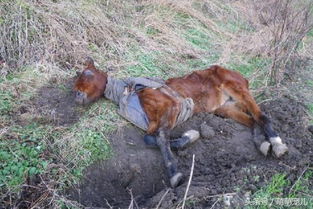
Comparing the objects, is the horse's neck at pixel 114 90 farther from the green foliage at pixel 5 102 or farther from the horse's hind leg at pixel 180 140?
the green foliage at pixel 5 102

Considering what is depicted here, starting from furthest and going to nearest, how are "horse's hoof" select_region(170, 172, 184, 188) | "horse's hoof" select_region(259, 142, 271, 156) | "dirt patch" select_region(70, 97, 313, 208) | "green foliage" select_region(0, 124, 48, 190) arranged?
1. "horse's hoof" select_region(259, 142, 271, 156)
2. "horse's hoof" select_region(170, 172, 184, 188)
3. "green foliage" select_region(0, 124, 48, 190)
4. "dirt patch" select_region(70, 97, 313, 208)

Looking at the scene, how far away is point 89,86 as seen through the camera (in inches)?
183

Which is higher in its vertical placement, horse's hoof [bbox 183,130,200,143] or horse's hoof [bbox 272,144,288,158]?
horse's hoof [bbox 272,144,288,158]

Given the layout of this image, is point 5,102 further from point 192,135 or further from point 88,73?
point 192,135

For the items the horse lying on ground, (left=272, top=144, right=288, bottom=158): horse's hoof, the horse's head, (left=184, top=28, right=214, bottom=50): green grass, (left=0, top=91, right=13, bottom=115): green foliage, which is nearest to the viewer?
(left=272, top=144, right=288, bottom=158): horse's hoof

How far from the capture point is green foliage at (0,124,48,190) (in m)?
3.56

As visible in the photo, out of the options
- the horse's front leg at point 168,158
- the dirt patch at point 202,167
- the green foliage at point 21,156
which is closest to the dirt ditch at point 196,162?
the dirt patch at point 202,167

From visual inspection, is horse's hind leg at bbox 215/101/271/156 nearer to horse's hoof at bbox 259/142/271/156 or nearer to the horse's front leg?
horse's hoof at bbox 259/142/271/156

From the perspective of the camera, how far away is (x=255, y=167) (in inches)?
144

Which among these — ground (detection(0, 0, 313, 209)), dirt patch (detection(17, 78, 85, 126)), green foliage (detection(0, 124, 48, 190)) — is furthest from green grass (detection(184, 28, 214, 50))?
green foliage (detection(0, 124, 48, 190))

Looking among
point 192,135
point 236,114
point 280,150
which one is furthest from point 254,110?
point 192,135

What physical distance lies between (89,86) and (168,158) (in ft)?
4.69

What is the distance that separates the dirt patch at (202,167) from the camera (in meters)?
3.44

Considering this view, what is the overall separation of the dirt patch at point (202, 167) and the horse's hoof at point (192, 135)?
0.09 metres
